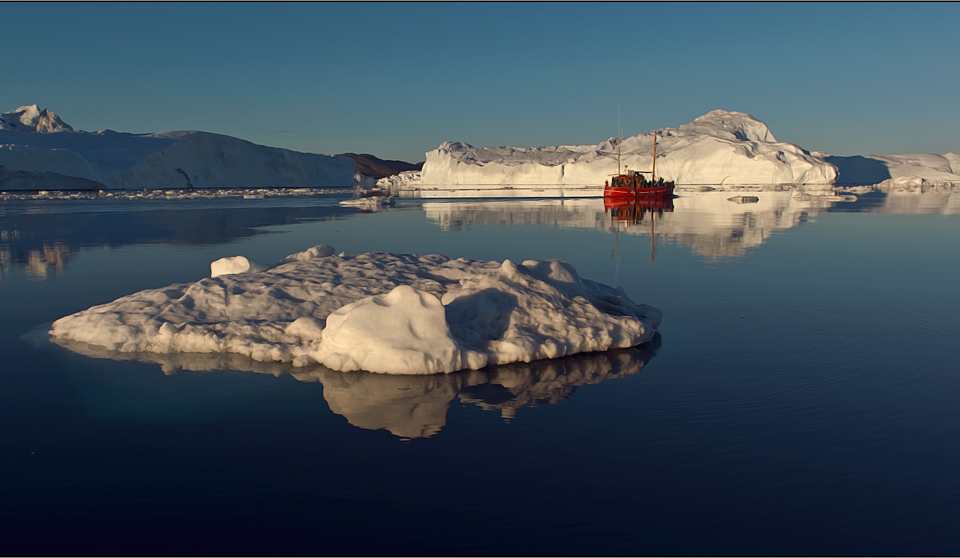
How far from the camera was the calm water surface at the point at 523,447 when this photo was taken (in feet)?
10.0

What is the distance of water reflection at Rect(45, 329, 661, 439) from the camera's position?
453cm

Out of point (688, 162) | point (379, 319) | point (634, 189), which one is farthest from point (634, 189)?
point (688, 162)

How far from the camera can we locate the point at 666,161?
6881cm

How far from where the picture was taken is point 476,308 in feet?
20.8

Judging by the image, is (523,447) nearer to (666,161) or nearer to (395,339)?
(395,339)

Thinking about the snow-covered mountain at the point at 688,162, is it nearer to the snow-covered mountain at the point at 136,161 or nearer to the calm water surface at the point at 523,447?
the snow-covered mountain at the point at 136,161

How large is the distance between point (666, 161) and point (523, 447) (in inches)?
2727

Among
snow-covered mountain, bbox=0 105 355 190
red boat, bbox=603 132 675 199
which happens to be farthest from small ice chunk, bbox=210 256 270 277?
snow-covered mountain, bbox=0 105 355 190

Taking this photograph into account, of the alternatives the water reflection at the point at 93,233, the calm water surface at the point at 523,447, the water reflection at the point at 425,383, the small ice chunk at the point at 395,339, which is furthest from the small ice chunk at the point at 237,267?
the water reflection at the point at 93,233

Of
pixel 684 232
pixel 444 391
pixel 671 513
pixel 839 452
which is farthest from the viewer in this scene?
pixel 684 232

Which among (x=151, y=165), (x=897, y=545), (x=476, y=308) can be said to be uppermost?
(x=151, y=165)

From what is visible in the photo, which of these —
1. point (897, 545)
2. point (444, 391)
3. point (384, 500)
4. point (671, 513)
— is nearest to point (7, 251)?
point (444, 391)

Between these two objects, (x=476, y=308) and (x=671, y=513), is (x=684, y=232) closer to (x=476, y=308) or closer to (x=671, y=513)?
(x=476, y=308)

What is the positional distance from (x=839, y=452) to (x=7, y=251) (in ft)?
51.7
